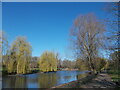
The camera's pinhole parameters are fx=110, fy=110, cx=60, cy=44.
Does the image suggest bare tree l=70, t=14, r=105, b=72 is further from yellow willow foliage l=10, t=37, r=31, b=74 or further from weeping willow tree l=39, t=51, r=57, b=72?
weeping willow tree l=39, t=51, r=57, b=72

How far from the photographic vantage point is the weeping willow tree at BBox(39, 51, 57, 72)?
25.6m

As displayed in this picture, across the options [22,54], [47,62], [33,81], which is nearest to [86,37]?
[33,81]

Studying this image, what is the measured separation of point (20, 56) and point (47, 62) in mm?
9406

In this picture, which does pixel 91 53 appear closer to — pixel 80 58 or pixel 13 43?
pixel 80 58

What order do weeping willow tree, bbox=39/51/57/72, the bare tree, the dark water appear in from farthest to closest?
weeping willow tree, bbox=39/51/57/72, the bare tree, the dark water

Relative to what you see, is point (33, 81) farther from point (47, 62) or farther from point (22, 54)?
point (47, 62)

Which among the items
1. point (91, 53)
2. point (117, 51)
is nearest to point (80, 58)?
point (91, 53)

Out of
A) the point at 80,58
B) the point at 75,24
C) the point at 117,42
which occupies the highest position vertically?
the point at 75,24

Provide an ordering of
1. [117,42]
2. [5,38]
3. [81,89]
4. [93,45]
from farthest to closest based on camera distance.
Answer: [5,38], [93,45], [81,89], [117,42]

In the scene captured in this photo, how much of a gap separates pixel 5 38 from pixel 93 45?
37.8ft

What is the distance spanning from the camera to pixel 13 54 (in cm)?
1752

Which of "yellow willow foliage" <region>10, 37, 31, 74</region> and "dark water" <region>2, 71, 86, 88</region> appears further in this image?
"yellow willow foliage" <region>10, 37, 31, 74</region>

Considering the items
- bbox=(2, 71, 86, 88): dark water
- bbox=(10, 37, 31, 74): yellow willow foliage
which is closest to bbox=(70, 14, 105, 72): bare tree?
bbox=(2, 71, 86, 88): dark water

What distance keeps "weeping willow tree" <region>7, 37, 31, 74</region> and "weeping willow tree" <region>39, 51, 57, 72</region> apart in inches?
305
